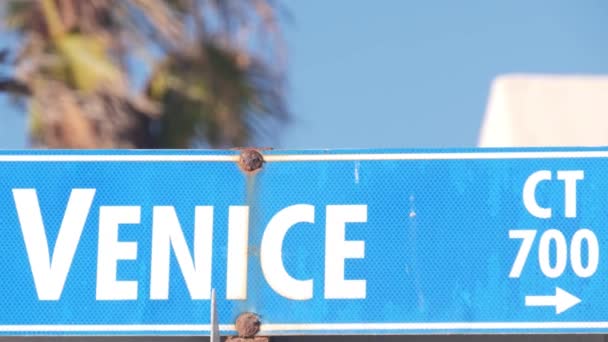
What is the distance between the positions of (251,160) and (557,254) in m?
0.70

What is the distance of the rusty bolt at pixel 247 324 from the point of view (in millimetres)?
3076

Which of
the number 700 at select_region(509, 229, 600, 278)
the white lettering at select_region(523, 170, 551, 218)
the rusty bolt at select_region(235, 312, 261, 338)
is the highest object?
the white lettering at select_region(523, 170, 551, 218)

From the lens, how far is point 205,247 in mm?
3117

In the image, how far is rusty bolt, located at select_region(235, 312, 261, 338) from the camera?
3.08m

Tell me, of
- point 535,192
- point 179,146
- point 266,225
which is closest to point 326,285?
point 266,225

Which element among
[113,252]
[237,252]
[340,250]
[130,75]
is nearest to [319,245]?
[340,250]

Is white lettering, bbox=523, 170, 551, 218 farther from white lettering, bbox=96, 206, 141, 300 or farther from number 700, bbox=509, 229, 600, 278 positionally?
white lettering, bbox=96, 206, 141, 300

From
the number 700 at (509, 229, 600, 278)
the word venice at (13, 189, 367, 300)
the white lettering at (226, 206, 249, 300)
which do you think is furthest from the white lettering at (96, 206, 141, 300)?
the number 700 at (509, 229, 600, 278)

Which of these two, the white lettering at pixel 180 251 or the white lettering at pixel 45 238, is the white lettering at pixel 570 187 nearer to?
the white lettering at pixel 180 251

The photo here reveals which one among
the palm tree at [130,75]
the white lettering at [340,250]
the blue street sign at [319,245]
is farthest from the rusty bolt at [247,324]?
the palm tree at [130,75]

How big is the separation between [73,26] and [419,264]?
7.01 meters

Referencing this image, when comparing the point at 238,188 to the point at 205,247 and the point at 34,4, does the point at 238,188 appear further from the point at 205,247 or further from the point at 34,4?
the point at 34,4

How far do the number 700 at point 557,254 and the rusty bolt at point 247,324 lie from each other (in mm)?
555

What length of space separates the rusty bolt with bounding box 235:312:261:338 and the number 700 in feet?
1.82
